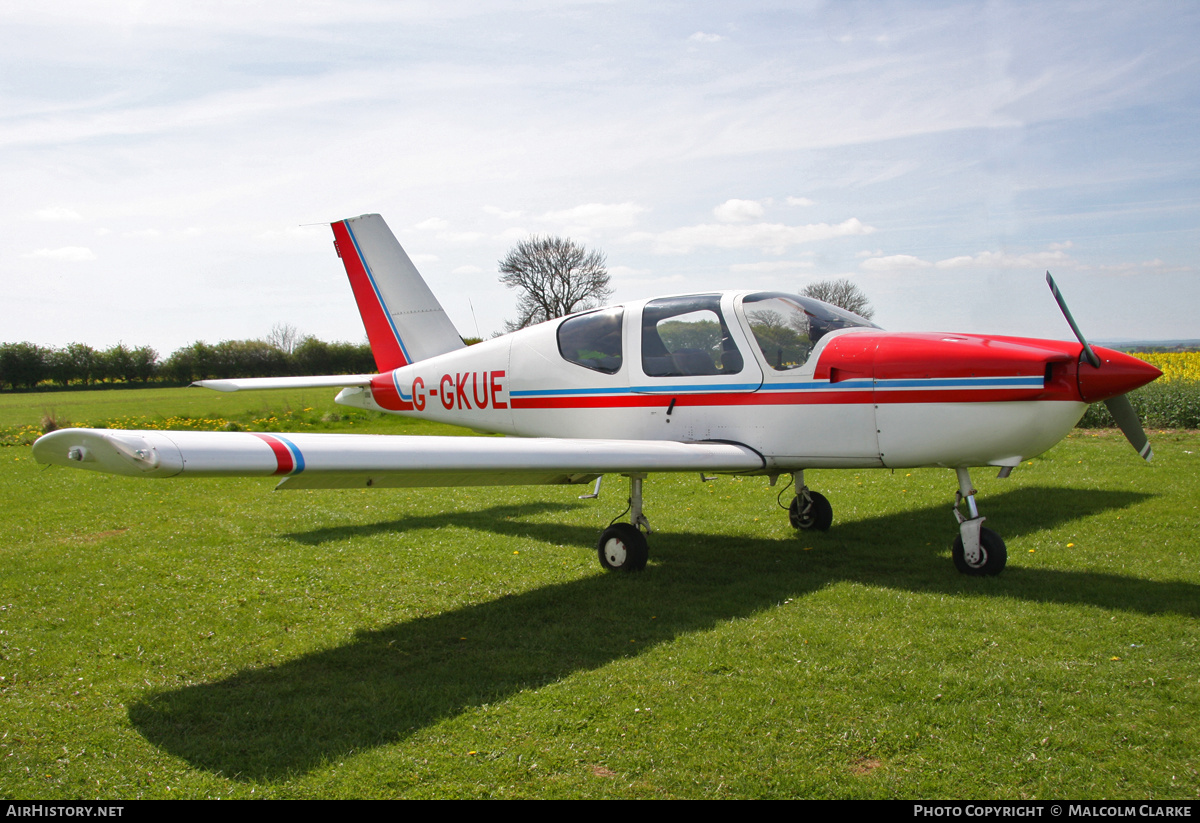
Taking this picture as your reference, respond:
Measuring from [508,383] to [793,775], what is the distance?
5.45m

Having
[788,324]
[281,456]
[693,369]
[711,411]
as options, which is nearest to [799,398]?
[788,324]

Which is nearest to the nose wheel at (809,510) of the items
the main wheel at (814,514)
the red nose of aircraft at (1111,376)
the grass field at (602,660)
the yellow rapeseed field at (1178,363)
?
the main wheel at (814,514)

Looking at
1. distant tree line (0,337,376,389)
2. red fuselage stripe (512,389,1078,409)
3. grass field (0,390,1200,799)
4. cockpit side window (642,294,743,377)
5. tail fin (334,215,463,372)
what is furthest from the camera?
distant tree line (0,337,376,389)

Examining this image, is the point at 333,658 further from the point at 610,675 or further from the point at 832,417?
the point at 832,417

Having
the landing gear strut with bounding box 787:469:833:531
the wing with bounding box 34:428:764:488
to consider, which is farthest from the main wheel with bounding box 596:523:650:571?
the landing gear strut with bounding box 787:469:833:531

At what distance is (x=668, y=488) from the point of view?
10844 mm

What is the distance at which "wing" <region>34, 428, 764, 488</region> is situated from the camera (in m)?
3.69

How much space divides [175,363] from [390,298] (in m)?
40.6

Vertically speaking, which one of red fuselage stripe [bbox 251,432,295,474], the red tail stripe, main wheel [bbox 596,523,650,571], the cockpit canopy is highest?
the red tail stripe

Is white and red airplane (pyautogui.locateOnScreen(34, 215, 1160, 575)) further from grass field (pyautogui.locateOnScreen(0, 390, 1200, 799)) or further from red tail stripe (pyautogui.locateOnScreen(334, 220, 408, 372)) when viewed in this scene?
red tail stripe (pyautogui.locateOnScreen(334, 220, 408, 372))

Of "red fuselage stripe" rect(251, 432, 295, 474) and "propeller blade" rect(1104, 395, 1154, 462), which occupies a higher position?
"red fuselage stripe" rect(251, 432, 295, 474)

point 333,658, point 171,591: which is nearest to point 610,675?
point 333,658

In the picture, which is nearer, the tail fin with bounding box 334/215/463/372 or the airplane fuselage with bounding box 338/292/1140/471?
the airplane fuselage with bounding box 338/292/1140/471

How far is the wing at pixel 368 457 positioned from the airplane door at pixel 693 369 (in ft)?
0.96
